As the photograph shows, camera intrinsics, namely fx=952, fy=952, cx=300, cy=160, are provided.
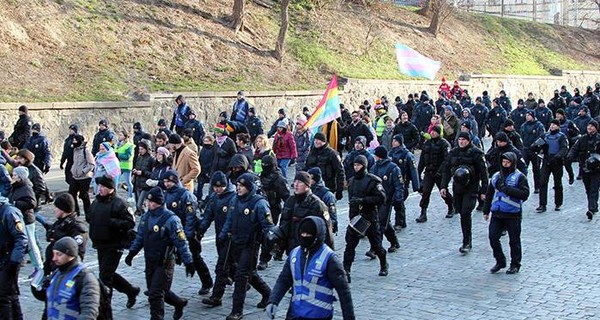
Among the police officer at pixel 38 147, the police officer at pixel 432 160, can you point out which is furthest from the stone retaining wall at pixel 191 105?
the police officer at pixel 432 160

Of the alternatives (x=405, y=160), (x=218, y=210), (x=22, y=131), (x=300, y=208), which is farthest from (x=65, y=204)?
(x=22, y=131)

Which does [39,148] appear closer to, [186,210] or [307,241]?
[186,210]

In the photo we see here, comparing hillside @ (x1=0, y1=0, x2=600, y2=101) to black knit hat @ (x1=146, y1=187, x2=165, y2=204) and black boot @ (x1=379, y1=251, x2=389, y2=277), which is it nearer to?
black boot @ (x1=379, y1=251, x2=389, y2=277)

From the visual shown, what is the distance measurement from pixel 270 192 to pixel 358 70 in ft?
74.4

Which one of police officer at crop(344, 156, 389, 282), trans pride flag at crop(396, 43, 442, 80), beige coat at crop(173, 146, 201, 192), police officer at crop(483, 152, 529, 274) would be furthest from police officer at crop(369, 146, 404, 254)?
trans pride flag at crop(396, 43, 442, 80)

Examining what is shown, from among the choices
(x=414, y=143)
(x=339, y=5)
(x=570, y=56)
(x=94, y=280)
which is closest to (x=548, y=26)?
(x=570, y=56)

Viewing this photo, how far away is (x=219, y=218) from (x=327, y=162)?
4.21 m

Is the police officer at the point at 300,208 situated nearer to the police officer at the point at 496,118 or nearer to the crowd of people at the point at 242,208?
the crowd of people at the point at 242,208

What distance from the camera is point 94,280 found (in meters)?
7.37

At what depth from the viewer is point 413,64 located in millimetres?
22031

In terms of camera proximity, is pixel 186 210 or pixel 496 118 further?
pixel 496 118

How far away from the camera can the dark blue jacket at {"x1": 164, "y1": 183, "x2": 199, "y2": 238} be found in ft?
35.8

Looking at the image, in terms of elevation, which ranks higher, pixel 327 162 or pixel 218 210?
pixel 327 162

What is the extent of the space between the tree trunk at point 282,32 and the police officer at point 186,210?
21.4 m
